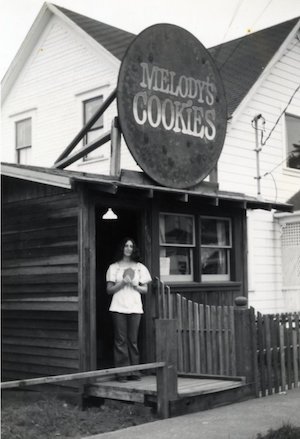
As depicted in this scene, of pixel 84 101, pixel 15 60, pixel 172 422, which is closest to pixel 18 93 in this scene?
pixel 15 60

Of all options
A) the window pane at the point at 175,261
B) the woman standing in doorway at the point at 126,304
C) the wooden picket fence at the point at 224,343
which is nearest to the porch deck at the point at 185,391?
the wooden picket fence at the point at 224,343

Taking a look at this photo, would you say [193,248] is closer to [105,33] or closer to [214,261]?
[214,261]

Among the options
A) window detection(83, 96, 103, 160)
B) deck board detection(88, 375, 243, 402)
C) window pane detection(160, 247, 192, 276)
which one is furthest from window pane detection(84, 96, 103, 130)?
deck board detection(88, 375, 243, 402)

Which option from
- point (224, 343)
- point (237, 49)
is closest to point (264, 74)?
point (237, 49)

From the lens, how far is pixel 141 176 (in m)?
9.48

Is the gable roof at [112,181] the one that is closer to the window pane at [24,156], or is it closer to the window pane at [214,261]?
the window pane at [214,261]

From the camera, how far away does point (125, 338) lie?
875 cm

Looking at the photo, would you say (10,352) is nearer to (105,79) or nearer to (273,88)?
(105,79)

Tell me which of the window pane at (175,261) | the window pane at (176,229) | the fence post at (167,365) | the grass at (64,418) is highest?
the window pane at (176,229)

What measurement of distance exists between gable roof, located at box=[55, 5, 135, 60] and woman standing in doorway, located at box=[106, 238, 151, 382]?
362 inches

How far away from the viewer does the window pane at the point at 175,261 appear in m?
10.0

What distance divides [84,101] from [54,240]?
914cm

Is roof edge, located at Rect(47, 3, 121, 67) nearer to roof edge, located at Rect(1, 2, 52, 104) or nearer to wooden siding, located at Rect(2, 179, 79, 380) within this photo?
roof edge, located at Rect(1, 2, 52, 104)

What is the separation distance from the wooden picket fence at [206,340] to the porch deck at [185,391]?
0.19 meters
